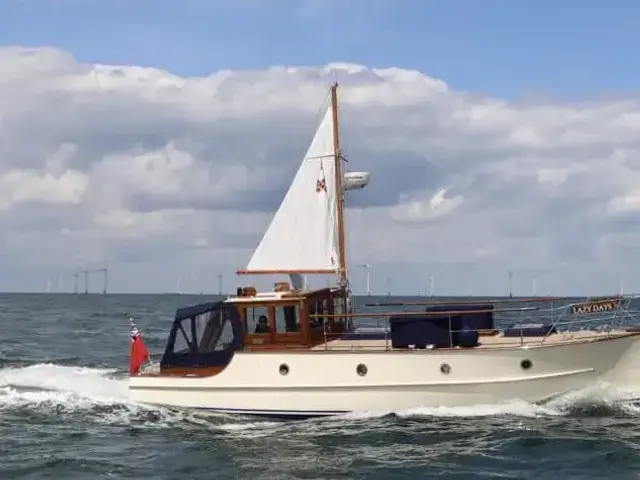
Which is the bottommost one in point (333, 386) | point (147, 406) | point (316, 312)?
point (147, 406)

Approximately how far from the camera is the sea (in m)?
17.2

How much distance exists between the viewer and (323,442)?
63.5 feet

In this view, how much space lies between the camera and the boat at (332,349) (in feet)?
68.2

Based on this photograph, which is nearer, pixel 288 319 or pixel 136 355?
pixel 288 319

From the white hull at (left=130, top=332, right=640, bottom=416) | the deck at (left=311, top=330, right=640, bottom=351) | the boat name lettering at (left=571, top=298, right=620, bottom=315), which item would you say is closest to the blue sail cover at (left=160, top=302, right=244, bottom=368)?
the white hull at (left=130, top=332, right=640, bottom=416)

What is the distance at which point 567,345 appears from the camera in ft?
67.7

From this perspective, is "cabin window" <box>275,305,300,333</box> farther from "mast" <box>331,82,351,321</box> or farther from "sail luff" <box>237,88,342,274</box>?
"mast" <box>331,82,351,321</box>

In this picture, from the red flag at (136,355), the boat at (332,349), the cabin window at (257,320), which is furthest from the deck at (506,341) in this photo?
the red flag at (136,355)

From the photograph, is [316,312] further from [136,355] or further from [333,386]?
[136,355]

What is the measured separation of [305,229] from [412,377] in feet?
19.0

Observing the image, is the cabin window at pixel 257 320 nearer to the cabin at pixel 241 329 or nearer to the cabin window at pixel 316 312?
the cabin at pixel 241 329

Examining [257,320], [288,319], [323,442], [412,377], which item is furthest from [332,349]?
[323,442]

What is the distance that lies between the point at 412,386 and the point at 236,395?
4.77 meters

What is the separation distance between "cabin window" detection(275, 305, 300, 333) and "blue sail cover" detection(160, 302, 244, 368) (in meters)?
1.07
